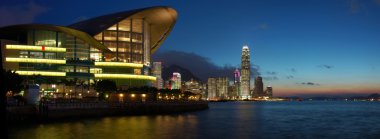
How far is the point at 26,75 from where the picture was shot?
89.6 metres

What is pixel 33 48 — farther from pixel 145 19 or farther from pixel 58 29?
pixel 145 19

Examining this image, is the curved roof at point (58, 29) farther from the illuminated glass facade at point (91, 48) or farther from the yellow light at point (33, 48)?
the yellow light at point (33, 48)

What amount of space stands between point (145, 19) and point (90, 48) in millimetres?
20036

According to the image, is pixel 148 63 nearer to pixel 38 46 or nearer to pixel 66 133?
pixel 38 46

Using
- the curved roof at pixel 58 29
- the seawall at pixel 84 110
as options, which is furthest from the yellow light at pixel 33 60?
the seawall at pixel 84 110

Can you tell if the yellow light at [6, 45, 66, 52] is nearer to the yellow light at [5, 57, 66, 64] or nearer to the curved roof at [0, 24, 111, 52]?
the yellow light at [5, 57, 66, 64]

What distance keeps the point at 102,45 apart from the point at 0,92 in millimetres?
104055

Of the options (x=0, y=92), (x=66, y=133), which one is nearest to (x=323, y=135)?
(x=66, y=133)

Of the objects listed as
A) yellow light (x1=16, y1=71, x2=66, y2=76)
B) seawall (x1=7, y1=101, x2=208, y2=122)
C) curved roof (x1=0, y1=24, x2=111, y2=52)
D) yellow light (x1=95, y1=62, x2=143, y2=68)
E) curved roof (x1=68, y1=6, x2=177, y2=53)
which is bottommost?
seawall (x1=7, y1=101, x2=208, y2=122)

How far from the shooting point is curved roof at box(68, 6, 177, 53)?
110 m

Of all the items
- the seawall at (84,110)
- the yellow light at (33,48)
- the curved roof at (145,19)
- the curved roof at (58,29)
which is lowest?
the seawall at (84,110)

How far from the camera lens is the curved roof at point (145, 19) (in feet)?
359

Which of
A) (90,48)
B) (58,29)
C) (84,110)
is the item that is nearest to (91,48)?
(90,48)

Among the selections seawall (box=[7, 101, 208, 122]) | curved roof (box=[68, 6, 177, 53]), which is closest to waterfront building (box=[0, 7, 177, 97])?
curved roof (box=[68, 6, 177, 53])
